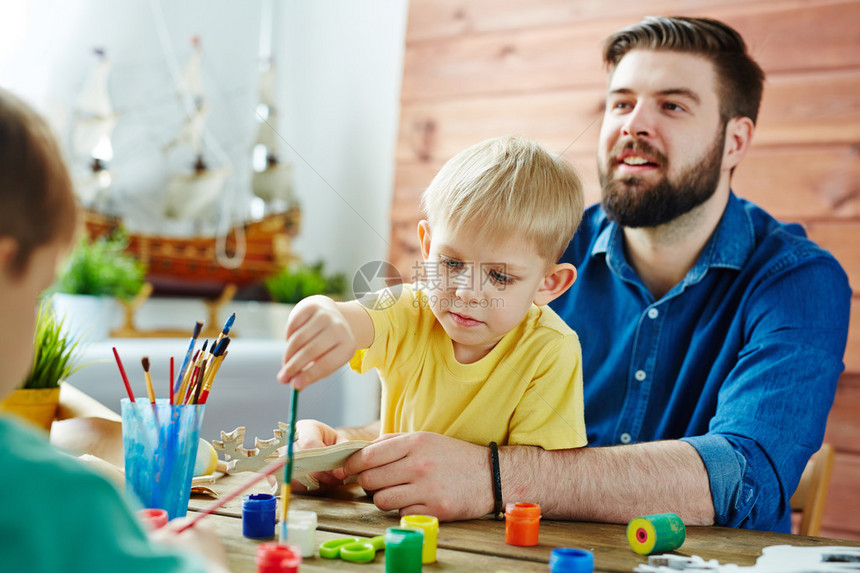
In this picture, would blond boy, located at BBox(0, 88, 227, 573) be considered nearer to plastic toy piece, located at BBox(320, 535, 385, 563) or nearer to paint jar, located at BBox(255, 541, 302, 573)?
paint jar, located at BBox(255, 541, 302, 573)

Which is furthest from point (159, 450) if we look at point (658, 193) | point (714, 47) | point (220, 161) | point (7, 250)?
point (220, 161)

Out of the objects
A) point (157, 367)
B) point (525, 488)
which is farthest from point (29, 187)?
point (157, 367)

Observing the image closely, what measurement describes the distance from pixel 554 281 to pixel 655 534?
424mm

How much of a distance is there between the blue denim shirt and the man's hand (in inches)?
13.1

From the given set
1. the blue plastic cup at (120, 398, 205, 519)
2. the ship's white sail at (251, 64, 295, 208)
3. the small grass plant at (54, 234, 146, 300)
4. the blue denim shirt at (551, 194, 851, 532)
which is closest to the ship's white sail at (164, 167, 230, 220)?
the ship's white sail at (251, 64, 295, 208)

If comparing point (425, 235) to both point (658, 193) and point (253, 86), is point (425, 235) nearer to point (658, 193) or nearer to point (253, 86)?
point (658, 193)

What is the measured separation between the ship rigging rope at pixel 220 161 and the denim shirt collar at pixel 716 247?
5.59 feet

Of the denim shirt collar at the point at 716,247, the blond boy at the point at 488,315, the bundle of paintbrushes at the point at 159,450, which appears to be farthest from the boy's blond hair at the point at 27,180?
the denim shirt collar at the point at 716,247

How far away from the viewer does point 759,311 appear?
1.29 metres

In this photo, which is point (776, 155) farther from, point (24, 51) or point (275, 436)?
point (24, 51)

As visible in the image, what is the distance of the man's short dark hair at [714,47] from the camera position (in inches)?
59.0

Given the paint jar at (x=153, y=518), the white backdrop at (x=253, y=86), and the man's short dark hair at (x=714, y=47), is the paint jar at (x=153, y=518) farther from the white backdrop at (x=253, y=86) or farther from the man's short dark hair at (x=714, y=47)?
the white backdrop at (x=253, y=86)

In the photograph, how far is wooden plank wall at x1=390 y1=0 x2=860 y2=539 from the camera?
2025 millimetres

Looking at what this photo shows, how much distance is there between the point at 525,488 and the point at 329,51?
2.52 meters
